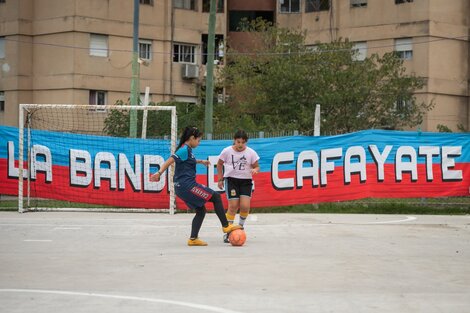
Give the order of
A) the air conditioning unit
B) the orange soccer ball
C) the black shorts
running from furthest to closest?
the air conditioning unit → the black shorts → the orange soccer ball

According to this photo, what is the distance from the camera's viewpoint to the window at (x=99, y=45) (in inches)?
2116

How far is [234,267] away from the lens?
38.5 feet

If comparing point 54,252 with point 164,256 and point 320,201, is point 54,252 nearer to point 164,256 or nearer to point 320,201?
point 164,256

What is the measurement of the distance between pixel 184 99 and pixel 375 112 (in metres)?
16.9

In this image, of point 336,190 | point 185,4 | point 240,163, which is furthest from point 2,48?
point 240,163

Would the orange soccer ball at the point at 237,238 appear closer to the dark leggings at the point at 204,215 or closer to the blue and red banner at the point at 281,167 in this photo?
the dark leggings at the point at 204,215

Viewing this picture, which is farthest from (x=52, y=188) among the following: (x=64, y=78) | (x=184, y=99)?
(x=184, y=99)

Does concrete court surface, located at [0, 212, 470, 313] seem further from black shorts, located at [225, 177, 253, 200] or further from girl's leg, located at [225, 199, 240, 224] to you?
black shorts, located at [225, 177, 253, 200]

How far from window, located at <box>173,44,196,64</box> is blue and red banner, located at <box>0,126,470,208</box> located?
35023mm

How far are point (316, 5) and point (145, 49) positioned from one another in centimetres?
1081

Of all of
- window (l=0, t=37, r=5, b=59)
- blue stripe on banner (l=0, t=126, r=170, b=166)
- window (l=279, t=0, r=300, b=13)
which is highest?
window (l=279, t=0, r=300, b=13)

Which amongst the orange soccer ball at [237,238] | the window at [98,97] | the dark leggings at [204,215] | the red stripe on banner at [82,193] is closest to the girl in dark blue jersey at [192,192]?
the dark leggings at [204,215]

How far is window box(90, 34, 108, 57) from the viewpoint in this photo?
53.8m

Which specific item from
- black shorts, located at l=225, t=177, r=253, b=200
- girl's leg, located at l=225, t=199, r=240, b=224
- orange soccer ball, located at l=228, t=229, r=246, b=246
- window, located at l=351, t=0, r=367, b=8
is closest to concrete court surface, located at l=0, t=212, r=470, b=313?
orange soccer ball, located at l=228, t=229, r=246, b=246
